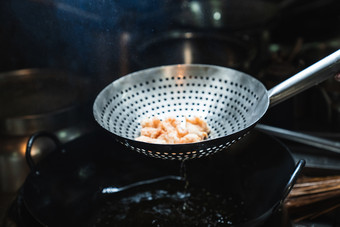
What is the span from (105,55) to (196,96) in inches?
Answer: 22.3

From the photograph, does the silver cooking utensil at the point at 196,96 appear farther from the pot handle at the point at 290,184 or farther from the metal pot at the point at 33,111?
the metal pot at the point at 33,111

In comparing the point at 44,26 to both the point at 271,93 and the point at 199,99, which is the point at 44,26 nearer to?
the point at 199,99

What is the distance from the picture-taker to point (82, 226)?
1.33 m

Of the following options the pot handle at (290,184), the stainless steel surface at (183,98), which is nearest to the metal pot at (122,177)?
the pot handle at (290,184)

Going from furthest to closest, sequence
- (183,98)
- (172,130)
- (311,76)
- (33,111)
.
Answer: (33,111) < (183,98) < (172,130) < (311,76)

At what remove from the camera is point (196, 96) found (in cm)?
128

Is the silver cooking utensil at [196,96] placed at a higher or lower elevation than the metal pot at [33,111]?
higher

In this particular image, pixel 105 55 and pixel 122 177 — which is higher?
pixel 105 55

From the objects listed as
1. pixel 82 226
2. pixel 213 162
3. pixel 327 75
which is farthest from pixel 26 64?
pixel 327 75

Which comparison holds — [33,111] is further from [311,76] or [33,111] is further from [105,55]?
[311,76]

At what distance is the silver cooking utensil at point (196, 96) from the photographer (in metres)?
1.03

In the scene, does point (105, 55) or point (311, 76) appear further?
point (105, 55)

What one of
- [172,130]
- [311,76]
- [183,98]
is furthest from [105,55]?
[311,76]

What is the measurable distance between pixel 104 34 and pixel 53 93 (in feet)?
1.82
